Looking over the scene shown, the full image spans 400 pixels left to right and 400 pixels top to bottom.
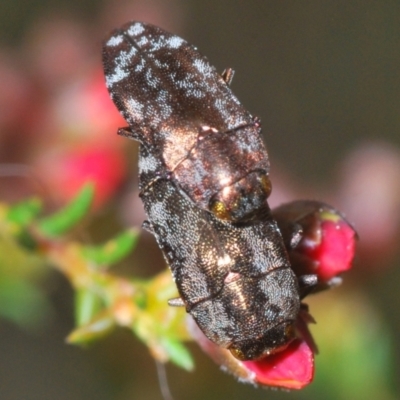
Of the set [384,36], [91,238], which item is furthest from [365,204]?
[384,36]

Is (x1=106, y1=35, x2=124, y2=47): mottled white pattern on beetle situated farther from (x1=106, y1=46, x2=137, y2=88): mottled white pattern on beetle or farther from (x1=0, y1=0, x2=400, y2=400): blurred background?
(x1=0, y1=0, x2=400, y2=400): blurred background

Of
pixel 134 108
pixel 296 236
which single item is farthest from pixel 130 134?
pixel 296 236

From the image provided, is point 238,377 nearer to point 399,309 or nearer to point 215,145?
point 215,145

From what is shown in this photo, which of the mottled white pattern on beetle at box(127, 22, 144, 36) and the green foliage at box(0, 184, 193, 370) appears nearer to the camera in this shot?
the mottled white pattern on beetle at box(127, 22, 144, 36)

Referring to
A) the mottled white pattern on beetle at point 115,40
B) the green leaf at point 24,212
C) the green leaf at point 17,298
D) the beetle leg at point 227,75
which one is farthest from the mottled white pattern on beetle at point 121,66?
the green leaf at point 17,298

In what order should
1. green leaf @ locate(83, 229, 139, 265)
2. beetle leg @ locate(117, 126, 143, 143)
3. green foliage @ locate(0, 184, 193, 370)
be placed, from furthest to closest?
green leaf @ locate(83, 229, 139, 265) → green foliage @ locate(0, 184, 193, 370) → beetle leg @ locate(117, 126, 143, 143)

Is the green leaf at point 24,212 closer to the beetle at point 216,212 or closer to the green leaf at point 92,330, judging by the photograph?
the green leaf at point 92,330

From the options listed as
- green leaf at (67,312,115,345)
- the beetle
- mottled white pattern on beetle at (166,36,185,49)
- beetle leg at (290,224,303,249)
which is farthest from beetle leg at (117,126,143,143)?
green leaf at (67,312,115,345)
